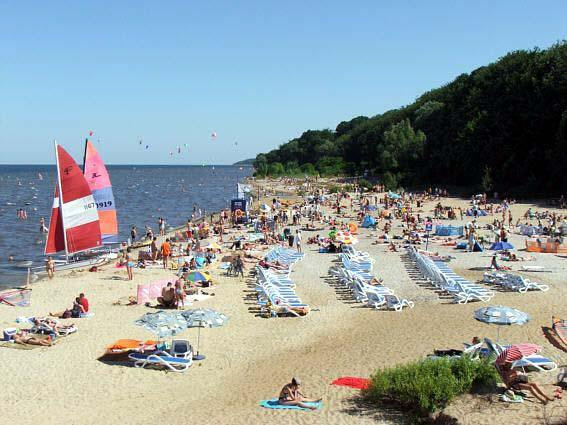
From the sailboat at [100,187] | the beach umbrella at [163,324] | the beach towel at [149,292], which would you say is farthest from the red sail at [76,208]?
the beach umbrella at [163,324]

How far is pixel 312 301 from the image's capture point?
18.3 meters

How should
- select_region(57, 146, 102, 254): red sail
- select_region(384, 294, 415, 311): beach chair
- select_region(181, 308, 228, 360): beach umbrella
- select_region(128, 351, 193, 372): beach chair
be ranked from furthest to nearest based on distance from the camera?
select_region(57, 146, 102, 254): red sail
select_region(384, 294, 415, 311): beach chair
select_region(181, 308, 228, 360): beach umbrella
select_region(128, 351, 193, 372): beach chair

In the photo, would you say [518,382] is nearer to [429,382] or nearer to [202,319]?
[429,382]

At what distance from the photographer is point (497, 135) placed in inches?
2228

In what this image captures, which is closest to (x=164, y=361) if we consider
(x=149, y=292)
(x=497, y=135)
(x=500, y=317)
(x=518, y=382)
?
(x=149, y=292)

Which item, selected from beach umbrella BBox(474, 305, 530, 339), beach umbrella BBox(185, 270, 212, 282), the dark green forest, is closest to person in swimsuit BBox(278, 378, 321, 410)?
beach umbrella BBox(474, 305, 530, 339)

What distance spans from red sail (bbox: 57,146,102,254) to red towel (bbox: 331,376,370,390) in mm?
14605

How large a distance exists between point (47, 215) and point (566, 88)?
47407 mm

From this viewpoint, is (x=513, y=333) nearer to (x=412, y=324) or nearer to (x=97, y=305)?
(x=412, y=324)

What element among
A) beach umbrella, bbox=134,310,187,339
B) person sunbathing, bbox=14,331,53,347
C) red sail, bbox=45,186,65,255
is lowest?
person sunbathing, bbox=14,331,53,347

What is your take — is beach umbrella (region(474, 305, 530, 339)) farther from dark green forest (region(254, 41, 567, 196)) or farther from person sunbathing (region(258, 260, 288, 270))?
dark green forest (region(254, 41, 567, 196))

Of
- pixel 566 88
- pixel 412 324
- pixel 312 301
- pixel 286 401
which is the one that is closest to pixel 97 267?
pixel 312 301

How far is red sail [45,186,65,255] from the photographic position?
74.7 ft

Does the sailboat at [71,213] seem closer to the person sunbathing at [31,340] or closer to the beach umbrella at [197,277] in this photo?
the beach umbrella at [197,277]
